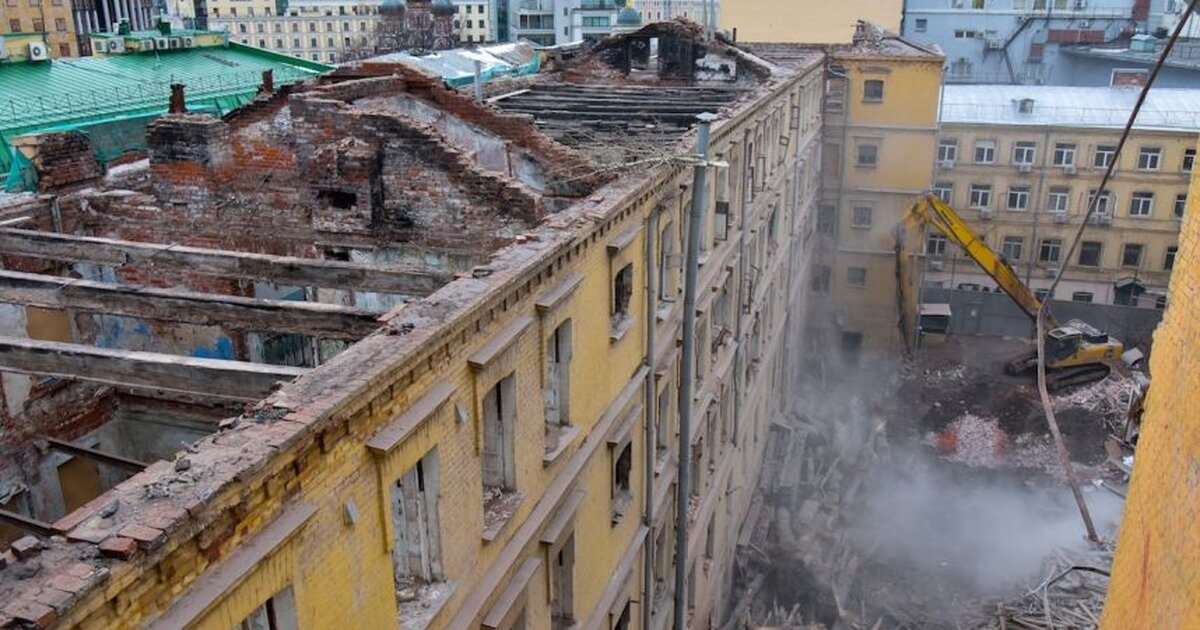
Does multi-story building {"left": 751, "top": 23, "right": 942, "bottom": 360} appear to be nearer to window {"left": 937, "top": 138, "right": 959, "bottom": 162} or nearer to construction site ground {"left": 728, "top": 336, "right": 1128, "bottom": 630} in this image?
construction site ground {"left": 728, "top": 336, "right": 1128, "bottom": 630}

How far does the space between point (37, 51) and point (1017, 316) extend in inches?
1604

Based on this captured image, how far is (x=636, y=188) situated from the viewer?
13359mm

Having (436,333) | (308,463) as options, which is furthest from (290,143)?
(308,463)

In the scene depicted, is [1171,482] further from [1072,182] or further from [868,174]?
[1072,182]

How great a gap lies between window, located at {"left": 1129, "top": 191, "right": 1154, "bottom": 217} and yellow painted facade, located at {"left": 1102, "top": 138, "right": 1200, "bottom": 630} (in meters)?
37.5

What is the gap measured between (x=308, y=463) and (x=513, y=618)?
4535 mm

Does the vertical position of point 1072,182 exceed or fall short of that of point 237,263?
it falls short

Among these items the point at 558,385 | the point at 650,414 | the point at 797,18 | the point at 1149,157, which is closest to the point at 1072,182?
the point at 1149,157

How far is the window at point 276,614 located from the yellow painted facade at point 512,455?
0.05ft

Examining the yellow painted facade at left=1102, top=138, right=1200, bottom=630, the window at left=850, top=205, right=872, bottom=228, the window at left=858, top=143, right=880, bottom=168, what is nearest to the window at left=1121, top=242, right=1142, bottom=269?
the window at left=850, top=205, right=872, bottom=228

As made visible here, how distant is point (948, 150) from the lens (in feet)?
147

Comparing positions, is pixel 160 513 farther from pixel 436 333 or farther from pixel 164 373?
pixel 164 373

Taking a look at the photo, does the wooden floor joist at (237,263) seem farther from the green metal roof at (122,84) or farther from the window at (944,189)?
the window at (944,189)

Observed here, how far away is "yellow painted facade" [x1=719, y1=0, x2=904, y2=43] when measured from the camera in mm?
40562
